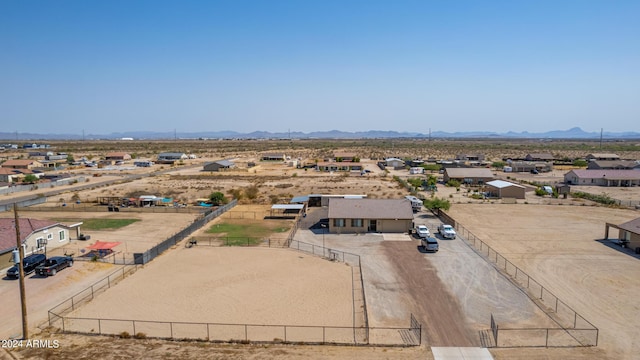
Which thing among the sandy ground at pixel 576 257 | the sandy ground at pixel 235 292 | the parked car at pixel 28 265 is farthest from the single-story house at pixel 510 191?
the parked car at pixel 28 265

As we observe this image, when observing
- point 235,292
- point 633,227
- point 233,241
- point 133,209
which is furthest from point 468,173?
point 235,292

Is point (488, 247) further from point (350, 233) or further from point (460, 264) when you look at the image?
point (350, 233)

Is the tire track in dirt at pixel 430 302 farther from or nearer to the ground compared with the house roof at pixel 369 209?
nearer to the ground

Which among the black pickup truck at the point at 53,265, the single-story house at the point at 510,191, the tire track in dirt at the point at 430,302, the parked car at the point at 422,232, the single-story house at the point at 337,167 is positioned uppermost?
the single-story house at the point at 337,167

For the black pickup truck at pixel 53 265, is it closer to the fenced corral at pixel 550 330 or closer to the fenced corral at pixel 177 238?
the fenced corral at pixel 177 238

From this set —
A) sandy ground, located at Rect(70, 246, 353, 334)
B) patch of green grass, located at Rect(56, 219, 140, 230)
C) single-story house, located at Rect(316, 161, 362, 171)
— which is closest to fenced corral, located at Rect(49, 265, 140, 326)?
sandy ground, located at Rect(70, 246, 353, 334)

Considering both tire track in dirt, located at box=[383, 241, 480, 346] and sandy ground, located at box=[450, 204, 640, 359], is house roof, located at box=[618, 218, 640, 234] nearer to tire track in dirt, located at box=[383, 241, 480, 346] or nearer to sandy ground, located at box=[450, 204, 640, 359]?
sandy ground, located at box=[450, 204, 640, 359]

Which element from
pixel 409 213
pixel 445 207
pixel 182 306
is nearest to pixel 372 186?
pixel 445 207
